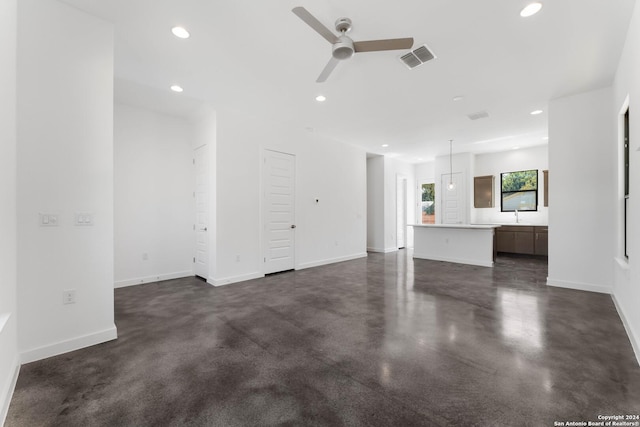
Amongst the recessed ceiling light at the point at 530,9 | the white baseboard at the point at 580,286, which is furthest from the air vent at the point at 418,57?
the white baseboard at the point at 580,286

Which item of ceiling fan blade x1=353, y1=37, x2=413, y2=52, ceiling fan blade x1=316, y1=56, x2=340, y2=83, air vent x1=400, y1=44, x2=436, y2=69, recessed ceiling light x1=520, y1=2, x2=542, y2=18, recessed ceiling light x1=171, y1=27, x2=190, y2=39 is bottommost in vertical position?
ceiling fan blade x1=316, y1=56, x2=340, y2=83

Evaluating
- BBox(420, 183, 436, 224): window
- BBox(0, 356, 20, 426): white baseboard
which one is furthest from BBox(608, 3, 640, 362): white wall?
BBox(420, 183, 436, 224): window

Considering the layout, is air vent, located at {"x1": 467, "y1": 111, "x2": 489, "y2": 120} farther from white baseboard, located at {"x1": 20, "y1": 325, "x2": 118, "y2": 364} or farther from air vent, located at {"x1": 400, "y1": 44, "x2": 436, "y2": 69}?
white baseboard, located at {"x1": 20, "y1": 325, "x2": 118, "y2": 364}

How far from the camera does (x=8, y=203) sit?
197 cm

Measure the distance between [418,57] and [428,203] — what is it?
7.58 m

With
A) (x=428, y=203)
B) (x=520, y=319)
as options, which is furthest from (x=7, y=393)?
(x=428, y=203)

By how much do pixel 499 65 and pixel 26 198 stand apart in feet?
16.3

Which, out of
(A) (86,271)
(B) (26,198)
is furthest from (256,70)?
(A) (86,271)

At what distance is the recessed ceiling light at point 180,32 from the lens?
2639mm

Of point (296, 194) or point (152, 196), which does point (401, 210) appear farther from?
point (152, 196)

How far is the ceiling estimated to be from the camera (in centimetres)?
240

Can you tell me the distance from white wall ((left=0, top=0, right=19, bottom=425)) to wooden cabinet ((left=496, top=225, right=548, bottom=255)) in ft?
30.5

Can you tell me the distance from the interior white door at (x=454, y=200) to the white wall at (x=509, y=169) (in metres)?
0.35

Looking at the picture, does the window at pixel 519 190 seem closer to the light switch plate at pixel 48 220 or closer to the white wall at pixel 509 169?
the white wall at pixel 509 169
